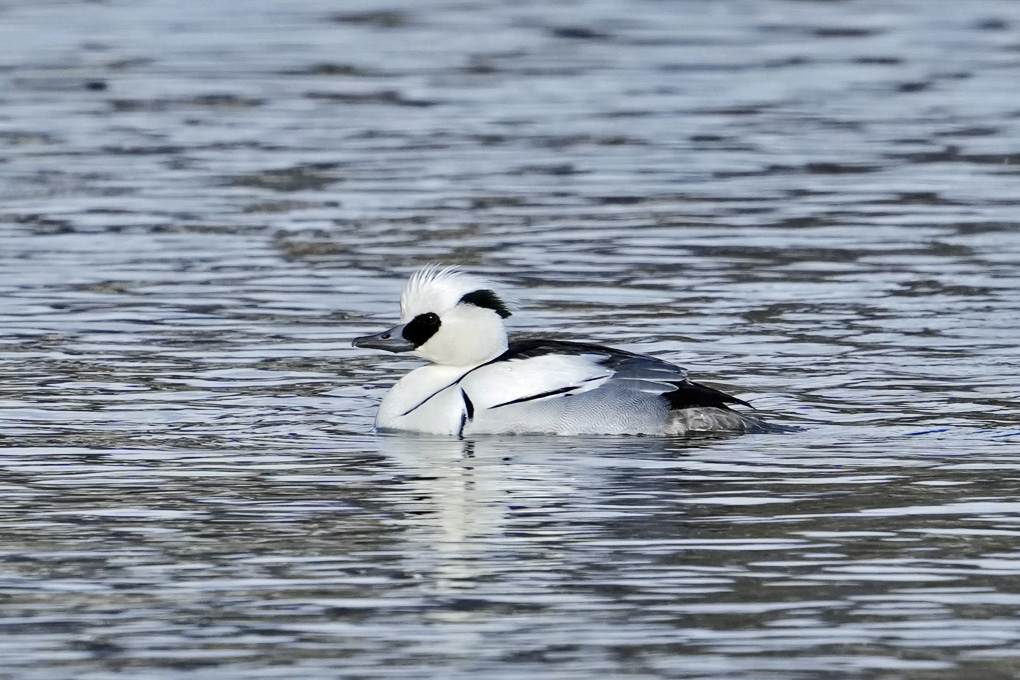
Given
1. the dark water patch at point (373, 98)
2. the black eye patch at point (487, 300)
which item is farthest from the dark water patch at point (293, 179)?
the black eye patch at point (487, 300)

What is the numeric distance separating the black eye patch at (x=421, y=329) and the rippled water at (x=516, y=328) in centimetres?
55

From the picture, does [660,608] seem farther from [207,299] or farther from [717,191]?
[717,191]

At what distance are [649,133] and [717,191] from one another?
11.0 feet

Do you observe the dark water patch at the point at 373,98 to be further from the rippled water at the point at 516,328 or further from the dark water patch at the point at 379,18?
the dark water patch at the point at 379,18

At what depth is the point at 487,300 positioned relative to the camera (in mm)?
11219

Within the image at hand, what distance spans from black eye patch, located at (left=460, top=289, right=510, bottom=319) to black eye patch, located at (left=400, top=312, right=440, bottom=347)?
18cm

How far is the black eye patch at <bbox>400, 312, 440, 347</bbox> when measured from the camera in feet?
37.0

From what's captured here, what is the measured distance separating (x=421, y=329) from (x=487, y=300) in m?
0.36

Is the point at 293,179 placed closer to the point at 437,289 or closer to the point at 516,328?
the point at 516,328

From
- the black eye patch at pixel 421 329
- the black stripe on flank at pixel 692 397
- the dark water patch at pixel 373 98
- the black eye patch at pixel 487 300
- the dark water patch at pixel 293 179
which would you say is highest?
the black eye patch at pixel 487 300

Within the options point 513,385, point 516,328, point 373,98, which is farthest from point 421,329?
point 373,98

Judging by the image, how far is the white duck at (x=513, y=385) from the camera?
10.9m

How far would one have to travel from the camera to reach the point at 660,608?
24.3 feet

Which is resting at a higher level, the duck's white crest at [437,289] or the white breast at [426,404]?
the duck's white crest at [437,289]
